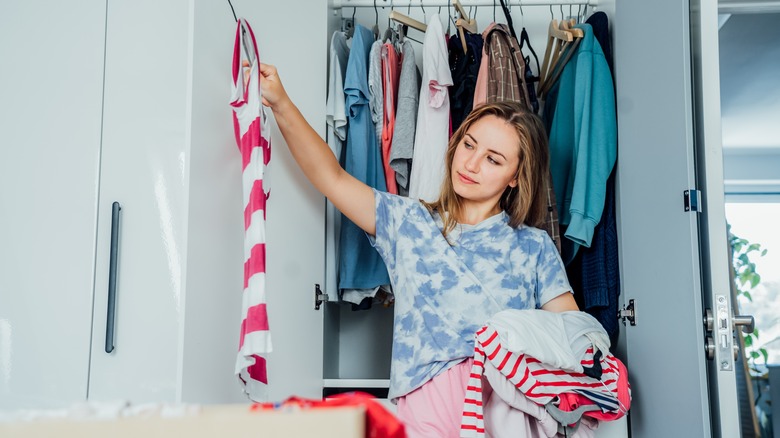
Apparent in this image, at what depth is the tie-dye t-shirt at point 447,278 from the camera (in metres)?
1.65

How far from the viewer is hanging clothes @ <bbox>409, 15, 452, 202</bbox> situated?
83.0 inches

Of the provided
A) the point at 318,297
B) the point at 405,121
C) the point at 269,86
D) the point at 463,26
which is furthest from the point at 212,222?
the point at 463,26

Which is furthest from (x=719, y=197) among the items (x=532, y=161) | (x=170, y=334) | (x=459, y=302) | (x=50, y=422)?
(x=50, y=422)

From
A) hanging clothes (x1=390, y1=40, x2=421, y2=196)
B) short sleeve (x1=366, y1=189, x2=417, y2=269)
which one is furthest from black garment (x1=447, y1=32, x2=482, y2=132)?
short sleeve (x1=366, y1=189, x2=417, y2=269)

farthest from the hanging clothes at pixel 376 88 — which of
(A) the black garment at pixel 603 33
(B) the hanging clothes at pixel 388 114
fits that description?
(A) the black garment at pixel 603 33

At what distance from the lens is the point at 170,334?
1597 millimetres

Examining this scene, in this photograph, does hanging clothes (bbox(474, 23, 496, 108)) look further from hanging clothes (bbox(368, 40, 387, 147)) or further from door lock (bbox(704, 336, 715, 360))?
door lock (bbox(704, 336, 715, 360))

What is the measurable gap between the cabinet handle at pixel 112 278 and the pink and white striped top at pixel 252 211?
37cm

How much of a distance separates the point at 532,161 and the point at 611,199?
380 mm

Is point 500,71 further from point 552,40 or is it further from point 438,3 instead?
point 438,3

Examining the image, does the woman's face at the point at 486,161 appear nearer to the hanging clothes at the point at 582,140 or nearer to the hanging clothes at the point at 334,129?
the hanging clothes at the point at 582,140

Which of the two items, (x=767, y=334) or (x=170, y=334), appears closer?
(x=170, y=334)

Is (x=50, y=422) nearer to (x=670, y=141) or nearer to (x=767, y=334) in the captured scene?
(x=670, y=141)

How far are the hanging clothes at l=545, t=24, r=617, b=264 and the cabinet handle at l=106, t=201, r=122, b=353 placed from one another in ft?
3.81
